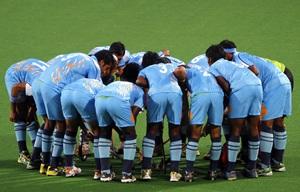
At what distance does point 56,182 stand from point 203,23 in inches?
427

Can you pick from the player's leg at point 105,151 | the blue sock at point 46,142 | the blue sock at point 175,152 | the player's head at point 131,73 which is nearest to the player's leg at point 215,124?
the blue sock at point 175,152

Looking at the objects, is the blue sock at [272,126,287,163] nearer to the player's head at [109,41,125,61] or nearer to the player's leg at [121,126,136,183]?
the player's leg at [121,126,136,183]

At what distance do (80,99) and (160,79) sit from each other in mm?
1164

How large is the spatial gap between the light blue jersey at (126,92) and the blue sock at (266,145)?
189 centimetres

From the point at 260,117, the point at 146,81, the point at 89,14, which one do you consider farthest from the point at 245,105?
the point at 89,14

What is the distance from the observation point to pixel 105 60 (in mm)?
12609

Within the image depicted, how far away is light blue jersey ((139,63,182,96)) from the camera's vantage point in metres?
12.1

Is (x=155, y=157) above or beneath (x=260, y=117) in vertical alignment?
beneath

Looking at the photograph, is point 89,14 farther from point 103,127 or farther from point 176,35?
point 103,127

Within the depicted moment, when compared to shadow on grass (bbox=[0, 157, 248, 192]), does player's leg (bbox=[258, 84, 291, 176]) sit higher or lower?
higher

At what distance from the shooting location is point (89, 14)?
23.0m

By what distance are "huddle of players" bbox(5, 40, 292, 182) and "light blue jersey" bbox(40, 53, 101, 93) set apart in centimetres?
1

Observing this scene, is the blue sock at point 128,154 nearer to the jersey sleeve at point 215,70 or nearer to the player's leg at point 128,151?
the player's leg at point 128,151

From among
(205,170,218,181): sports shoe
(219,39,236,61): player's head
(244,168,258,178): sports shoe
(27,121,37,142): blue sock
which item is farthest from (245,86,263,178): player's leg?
(27,121,37,142): blue sock
